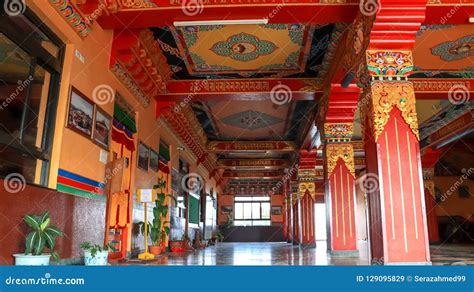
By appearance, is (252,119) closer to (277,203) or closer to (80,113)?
(80,113)

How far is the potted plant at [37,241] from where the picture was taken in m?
3.71

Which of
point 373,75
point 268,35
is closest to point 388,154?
point 373,75

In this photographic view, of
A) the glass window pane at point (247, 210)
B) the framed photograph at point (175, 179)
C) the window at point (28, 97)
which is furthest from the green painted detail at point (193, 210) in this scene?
the glass window pane at point (247, 210)

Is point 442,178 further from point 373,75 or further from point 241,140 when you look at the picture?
point 373,75

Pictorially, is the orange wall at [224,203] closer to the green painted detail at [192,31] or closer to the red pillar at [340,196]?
the red pillar at [340,196]

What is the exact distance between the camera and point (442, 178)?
1777cm

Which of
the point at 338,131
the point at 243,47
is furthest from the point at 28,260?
the point at 338,131

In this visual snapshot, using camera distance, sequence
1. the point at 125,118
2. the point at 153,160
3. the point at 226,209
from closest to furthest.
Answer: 1. the point at 125,118
2. the point at 153,160
3. the point at 226,209

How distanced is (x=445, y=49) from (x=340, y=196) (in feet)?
11.8

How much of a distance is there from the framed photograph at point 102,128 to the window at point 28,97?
1045mm

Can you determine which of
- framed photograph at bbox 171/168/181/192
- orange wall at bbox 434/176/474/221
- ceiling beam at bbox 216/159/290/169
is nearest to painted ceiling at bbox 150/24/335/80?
framed photograph at bbox 171/168/181/192

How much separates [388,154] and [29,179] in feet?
14.2

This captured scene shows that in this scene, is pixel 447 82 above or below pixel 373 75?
above

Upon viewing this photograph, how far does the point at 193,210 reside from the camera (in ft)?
46.0
